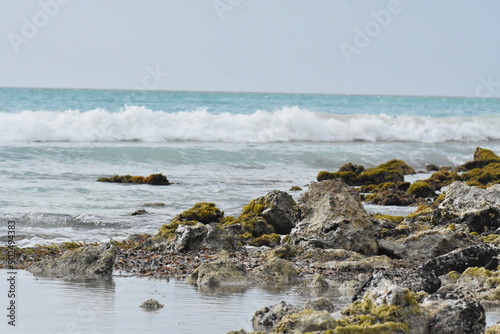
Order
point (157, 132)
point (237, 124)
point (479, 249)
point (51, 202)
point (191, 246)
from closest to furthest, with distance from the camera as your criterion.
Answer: point (479, 249) < point (191, 246) < point (51, 202) < point (157, 132) < point (237, 124)

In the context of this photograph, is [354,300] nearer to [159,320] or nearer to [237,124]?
[159,320]

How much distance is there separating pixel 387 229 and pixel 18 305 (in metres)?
6.21

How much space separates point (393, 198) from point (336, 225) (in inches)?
227

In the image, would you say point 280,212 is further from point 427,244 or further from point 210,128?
point 210,128

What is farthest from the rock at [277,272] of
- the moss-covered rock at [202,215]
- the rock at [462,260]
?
the moss-covered rock at [202,215]

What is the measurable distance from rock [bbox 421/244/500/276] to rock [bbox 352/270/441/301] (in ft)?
4.96

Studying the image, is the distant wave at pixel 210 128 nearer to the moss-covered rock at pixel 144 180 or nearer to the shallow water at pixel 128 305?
the moss-covered rock at pixel 144 180

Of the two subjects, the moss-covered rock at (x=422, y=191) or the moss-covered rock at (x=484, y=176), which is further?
the moss-covered rock at (x=484, y=176)

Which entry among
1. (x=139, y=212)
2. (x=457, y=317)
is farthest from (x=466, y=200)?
(x=457, y=317)

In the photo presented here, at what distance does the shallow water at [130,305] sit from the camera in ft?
19.0

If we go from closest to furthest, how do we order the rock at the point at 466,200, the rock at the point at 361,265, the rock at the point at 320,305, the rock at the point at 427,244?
the rock at the point at 320,305, the rock at the point at 361,265, the rock at the point at 427,244, the rock at the point at 466,200

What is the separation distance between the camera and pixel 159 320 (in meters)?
6.04

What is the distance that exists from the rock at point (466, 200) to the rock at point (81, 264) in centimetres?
618

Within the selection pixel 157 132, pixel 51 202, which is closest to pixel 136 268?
pixel 51 202
